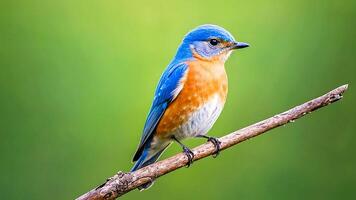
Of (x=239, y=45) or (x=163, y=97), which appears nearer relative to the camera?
(x=163, y=97)

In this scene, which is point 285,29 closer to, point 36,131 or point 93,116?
point 93,116

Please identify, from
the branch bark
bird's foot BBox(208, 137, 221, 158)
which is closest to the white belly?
bird's foot BBox(208, 137, 221, 158)

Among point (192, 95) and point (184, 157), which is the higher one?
point (192, 95)

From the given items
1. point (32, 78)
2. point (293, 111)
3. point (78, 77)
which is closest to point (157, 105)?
point (293, 111)

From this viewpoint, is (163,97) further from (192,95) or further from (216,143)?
(216,143)

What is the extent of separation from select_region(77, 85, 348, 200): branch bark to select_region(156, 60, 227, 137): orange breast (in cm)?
52

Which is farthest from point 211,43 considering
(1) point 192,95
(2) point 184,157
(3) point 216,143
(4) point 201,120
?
(2) point 184,157

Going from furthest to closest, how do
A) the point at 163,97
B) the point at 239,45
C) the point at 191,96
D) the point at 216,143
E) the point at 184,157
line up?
the point at 239,45, the point at 163,97, the point at 191,96, the point at 216,143, the point at 184,157

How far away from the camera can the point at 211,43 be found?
5.97m

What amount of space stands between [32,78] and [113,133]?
3.95 ft

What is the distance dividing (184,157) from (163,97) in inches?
33.4

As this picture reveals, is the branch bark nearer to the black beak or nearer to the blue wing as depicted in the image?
the blue wing

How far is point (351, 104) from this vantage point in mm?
7473

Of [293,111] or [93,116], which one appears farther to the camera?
[93,116]
